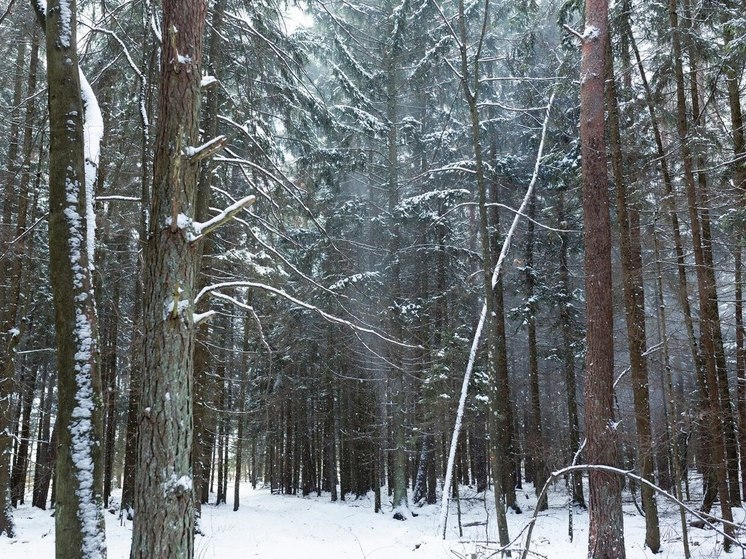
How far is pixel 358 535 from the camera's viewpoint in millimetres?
13055

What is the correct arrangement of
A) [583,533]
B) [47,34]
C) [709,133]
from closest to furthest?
1. [47,34]
2. [709,133]
3. [583,533]

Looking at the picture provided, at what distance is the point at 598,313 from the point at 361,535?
9468 millimetres

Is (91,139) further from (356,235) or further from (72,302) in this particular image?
(356,235)

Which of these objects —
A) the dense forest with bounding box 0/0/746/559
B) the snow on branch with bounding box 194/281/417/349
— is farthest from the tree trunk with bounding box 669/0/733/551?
the snow on branch with bounding box 194/281/417/349

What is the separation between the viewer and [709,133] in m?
10.5

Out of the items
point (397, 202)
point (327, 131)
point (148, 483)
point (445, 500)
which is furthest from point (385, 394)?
point (148, 483)

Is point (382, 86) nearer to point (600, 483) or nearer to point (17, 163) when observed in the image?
point (17, 163)

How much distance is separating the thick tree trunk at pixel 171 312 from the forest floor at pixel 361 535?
3.33 meters

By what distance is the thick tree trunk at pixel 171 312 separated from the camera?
10.5 ft

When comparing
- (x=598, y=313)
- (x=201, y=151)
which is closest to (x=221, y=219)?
(x=201, y=151)

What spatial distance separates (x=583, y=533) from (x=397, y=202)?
1166 centimetres

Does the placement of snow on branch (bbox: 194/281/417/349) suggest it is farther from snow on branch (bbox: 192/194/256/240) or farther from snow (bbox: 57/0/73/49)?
snow (bbox: 57/0/73/49)

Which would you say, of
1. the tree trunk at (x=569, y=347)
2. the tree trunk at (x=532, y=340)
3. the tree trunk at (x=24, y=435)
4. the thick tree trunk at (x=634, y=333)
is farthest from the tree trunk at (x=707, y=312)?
the tree trunk at (x=24, y=435)

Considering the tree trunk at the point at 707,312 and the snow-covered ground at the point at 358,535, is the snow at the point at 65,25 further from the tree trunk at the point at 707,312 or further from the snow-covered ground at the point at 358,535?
the tree trunk at the point at 707,312
